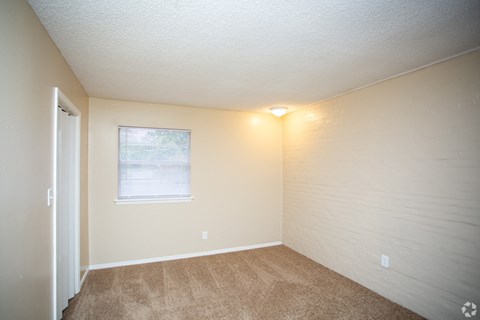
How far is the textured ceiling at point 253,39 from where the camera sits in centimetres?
147

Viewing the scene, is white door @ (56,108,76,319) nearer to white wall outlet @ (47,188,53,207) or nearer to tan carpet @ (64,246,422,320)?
tan carpet @ (64,246,422,320)

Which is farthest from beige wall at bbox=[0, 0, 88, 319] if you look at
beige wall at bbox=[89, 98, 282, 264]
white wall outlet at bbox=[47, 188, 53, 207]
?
beige wall at bbox=[89, 98, 282, 264]

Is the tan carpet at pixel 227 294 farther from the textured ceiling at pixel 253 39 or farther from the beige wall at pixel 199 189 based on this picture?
the textured ceiling at pixel 253 39

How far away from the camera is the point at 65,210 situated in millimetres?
2479

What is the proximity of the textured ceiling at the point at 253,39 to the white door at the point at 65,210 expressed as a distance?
0.64 m

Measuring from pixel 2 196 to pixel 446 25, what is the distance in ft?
9.40

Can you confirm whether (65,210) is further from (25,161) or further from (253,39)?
(253,39)

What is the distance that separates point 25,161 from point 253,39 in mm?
1723

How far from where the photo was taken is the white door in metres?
2.25

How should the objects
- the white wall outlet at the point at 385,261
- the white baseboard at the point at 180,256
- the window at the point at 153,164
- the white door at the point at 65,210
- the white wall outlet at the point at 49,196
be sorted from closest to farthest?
the white wall outlet at the point at 49,196, the white door at the point at 65,210, the white wall outlet at the point at 385,261, the white baseboard at the point at 180,256, the window at the point at 153,164

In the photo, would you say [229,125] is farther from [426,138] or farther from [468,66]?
[468,66]

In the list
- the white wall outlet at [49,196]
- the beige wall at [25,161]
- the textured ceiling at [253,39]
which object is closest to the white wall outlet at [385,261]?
the textured ceiling at [253,39]

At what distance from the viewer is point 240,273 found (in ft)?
10.5

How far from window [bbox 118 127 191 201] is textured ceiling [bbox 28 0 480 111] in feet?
3.13
